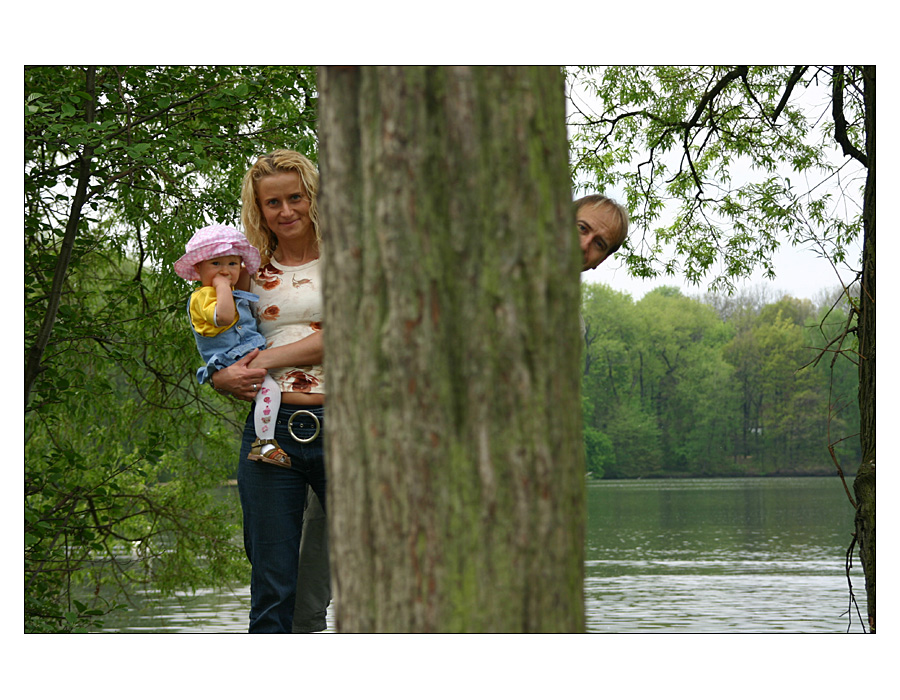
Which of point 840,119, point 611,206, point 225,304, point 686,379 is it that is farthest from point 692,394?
point 225,304

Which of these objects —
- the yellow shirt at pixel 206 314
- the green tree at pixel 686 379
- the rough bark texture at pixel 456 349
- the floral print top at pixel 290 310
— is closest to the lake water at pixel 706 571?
the floral print top at pixel 290 310

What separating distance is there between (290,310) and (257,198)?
1.06ft

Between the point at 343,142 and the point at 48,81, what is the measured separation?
3.48m

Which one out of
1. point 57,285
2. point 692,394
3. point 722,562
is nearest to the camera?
point 57,285

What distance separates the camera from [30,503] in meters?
4.48

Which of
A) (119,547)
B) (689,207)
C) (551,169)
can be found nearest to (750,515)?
(689,207)

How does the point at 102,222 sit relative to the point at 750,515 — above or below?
above

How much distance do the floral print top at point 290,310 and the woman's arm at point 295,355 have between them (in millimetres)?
29

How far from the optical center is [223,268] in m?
2.28

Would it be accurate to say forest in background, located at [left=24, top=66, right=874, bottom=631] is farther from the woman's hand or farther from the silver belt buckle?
the silver belt buckle

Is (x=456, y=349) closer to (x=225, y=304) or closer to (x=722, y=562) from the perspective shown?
(x=225, y=304)

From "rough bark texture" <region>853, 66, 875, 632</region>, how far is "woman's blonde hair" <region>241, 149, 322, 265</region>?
2.27m

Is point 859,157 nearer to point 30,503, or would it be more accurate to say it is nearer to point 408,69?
point 408,69

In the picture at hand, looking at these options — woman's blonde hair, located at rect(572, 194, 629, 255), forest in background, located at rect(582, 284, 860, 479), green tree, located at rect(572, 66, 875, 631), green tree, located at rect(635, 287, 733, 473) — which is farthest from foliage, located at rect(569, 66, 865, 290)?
green tree, located at rect(635, 287, 733, 473)
